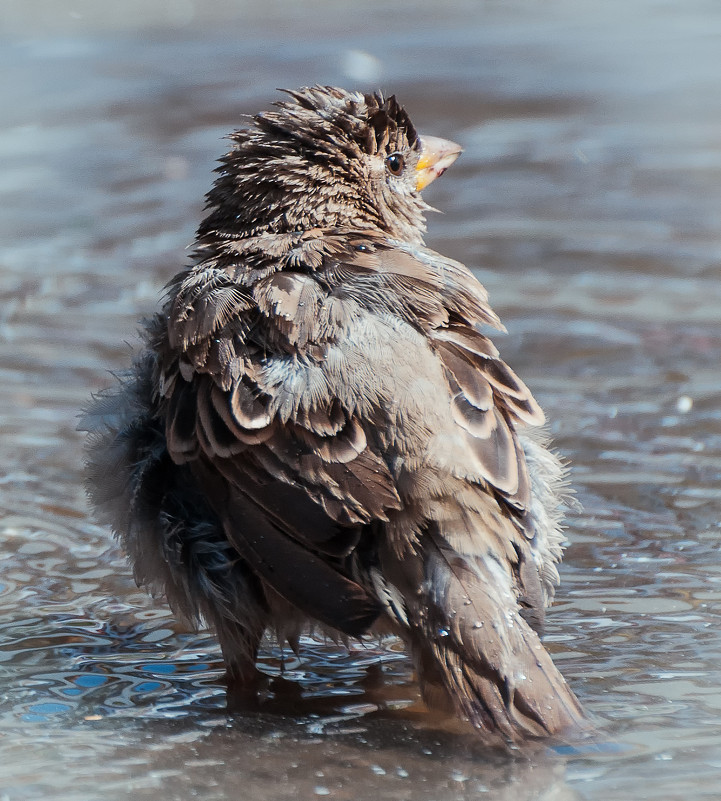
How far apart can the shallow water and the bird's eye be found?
1687 millimetres

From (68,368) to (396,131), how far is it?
291 cm

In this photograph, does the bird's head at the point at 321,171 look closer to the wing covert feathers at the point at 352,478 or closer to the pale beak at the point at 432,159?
the pale beak at the point at 432,159

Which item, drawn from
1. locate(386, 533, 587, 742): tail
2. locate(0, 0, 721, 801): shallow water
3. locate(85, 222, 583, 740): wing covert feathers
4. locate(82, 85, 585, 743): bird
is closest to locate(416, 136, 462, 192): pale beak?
locate(82, 85, 585, 743): bird

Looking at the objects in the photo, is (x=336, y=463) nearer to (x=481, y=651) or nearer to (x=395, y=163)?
(x=481, y=651)

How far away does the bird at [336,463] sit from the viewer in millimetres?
3842

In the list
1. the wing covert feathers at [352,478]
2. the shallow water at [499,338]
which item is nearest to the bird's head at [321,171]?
the wing covert feathers at [352,478]

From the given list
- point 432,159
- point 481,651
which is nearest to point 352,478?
point 481,651

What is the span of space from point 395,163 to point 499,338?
252 centimetres

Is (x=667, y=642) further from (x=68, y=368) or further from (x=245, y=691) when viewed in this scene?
(x=68, y=368)

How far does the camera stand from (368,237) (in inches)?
189

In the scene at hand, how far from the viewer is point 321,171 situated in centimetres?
499

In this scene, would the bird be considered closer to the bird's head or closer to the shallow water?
the bird's head

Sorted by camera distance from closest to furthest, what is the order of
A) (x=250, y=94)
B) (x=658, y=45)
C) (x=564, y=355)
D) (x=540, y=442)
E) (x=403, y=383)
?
(x=403, y=383), (x=540, y=442), (x=564, y=355), (x=250, y=94), (x=658, y=45)

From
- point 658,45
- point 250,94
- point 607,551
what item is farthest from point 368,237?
point 658,45
